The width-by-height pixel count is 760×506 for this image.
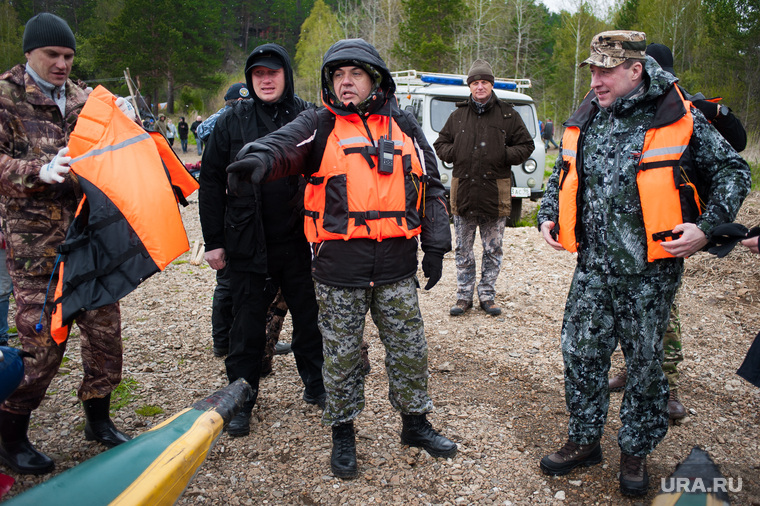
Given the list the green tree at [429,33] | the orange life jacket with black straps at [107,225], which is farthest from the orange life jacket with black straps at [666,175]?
the green tree at [429,33]

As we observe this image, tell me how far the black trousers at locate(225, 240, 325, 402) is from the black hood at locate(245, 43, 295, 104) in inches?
37.4

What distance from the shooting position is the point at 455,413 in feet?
12.1

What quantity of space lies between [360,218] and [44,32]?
1959 mm

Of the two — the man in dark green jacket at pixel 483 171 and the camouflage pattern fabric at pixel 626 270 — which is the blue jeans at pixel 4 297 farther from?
the camouflage pattern fabric at pixel 626 270

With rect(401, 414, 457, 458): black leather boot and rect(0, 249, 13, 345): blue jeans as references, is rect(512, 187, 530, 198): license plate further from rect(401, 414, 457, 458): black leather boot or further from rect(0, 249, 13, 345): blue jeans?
rect(0, 249, 13, 345): blue jeans

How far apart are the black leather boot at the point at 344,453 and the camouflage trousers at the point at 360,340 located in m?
0.08

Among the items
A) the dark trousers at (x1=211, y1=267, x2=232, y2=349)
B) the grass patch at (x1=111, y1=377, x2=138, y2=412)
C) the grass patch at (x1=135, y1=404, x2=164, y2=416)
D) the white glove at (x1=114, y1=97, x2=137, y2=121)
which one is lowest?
the grass patch at (x1=135, y1=404, x2=164, y2=416)

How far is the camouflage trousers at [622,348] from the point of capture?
2.74 m

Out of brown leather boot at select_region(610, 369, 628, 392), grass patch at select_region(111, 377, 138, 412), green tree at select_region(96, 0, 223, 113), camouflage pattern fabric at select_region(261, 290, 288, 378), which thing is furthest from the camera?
green tree at select_region(96, 0, 223, 113)

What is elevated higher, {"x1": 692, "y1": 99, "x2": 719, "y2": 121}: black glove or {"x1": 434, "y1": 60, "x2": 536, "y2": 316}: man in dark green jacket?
{"x1": 692, "y1": 99, "x2": 719, "y2": 121}: black glove

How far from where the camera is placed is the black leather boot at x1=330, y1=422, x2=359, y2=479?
302cm

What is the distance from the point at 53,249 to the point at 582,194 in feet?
9.67

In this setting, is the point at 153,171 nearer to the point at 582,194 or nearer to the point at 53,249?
the point at 53,249

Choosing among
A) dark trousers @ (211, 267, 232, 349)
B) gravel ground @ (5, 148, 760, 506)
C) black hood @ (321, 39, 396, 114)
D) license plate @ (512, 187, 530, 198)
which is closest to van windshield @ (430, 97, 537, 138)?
license plate @ (512, 187, 530, 198)
